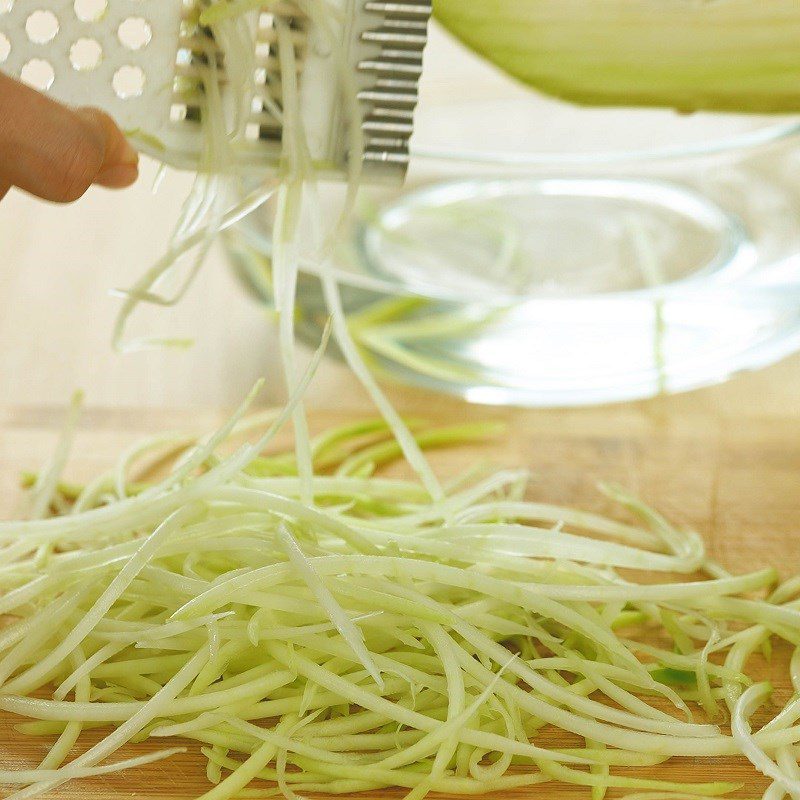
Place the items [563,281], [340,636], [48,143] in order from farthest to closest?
[563,281]
[340,636]
[48,143]

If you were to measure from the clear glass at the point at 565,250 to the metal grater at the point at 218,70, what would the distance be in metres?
0.39

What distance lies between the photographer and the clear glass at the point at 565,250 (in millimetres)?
1379

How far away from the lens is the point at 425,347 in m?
1.44

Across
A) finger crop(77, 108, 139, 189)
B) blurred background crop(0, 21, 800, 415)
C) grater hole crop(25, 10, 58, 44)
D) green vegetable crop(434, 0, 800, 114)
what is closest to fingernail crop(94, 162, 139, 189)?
finger crop(77, 108, 139, 189)

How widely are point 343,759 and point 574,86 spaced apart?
29.1 inches

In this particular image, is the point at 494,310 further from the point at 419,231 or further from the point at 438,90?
the point at 438,90

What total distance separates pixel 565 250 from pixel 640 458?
1.17 ft

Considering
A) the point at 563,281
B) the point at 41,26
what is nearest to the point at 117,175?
the point at 563,281

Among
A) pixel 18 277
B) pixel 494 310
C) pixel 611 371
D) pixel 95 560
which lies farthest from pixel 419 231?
pixel 95 560

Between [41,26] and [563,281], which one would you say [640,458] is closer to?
[563,281]

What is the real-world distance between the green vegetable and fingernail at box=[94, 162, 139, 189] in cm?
39

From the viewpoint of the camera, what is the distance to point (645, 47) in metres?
1.18

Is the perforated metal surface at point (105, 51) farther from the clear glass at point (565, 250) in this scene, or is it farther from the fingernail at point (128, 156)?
the clear glass at point (565, 250)

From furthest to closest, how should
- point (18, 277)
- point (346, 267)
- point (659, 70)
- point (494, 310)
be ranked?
point (18, 277), point (346, 267), point (494, 310), point (659, 70)
